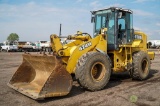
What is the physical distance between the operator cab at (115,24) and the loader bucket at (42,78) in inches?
109

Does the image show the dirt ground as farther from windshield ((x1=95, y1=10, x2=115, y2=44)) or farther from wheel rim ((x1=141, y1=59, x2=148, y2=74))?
windshield ((x1=95, y1=10, x2=115, y2=44))

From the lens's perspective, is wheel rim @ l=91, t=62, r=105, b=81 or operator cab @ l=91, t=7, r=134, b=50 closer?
wheel rim @ l=91, t=62, r=105, b=81

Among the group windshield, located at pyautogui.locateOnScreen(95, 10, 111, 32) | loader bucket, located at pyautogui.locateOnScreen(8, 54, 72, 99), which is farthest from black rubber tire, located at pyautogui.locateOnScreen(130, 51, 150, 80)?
loader bucket, located at pyautogui.locateOnScreen(8, 54, 72, 99)

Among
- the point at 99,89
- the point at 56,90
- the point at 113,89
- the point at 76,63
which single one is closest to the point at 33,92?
the point at 56,90

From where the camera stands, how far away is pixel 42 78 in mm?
7492

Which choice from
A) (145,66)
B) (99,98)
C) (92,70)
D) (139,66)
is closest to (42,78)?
(92,70)

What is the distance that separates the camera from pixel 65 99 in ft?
20.5

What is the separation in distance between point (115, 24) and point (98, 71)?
2113 mm

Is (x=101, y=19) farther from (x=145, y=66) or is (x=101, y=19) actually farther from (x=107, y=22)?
(x=145, y=66)

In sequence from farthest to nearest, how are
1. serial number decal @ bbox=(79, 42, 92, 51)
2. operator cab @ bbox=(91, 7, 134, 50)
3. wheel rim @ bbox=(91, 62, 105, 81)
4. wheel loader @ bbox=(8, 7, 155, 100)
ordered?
operator cab @ bbox=(91, 7, 134, 50)
wheel rim @ bbox=(91, 62, 105, 81)
serial number decal @ bbox=(79, 42, 92, 51)
wheel loader @ bbox=(8, 7, 155, 100)

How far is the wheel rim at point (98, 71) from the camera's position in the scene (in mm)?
7410

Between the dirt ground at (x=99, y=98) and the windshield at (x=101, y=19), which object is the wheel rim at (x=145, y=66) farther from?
the windshield at (x=101, y=19)

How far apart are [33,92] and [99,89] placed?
6.99 ft

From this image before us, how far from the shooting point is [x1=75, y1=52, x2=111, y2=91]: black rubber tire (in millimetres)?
6789
